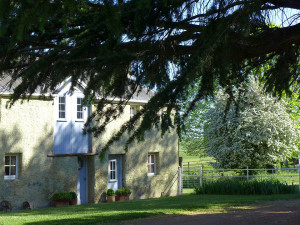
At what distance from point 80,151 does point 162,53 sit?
14.7 meters

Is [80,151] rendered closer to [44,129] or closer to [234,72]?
[44,129]

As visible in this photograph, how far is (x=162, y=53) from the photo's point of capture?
225 inches

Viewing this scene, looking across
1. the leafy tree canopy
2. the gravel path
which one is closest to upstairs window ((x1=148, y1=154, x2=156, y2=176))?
the gravel path

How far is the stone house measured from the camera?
1738 cm

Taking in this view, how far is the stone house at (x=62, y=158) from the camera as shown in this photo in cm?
1738

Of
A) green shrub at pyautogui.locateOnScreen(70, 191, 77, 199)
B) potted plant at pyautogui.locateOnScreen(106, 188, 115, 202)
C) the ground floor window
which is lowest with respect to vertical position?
potted plant at pyautogui.locateOnScreen(106, 188, 115, 202)

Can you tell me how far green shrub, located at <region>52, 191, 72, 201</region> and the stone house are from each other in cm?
33

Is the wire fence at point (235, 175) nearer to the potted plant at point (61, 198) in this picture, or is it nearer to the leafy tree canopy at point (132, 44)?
the potted plant at point (61, 198)

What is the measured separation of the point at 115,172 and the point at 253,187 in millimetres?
6938

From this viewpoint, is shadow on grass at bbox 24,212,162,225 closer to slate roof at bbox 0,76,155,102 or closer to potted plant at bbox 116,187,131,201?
slate roof at bbox 0,76,155,102

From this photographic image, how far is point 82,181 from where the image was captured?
20047 millimetres

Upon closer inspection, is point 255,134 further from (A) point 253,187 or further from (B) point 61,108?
(B) point 61,108

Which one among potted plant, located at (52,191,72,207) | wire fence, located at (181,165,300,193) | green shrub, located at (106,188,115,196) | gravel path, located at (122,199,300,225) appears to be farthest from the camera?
green shrub, located at (106,188,115,196)

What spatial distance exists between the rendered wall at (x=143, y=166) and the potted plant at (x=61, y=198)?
1.92 m
